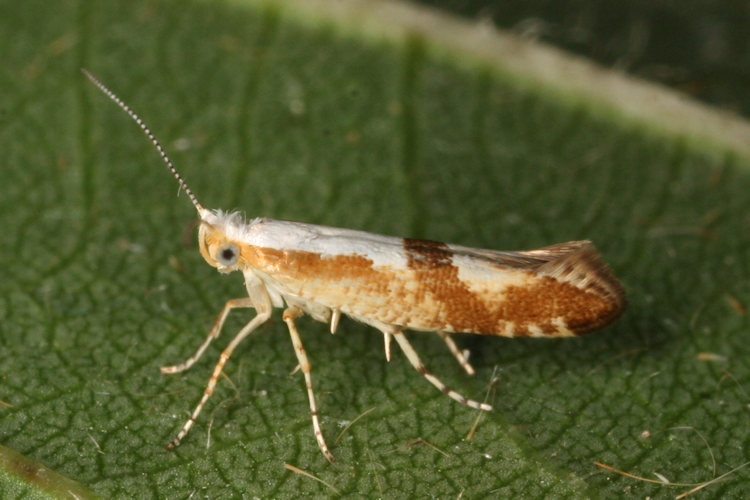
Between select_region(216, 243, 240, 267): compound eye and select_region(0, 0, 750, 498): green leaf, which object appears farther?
select_region(216, 243, 240, 267): compound eye

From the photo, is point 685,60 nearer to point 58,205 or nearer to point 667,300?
point 667,300

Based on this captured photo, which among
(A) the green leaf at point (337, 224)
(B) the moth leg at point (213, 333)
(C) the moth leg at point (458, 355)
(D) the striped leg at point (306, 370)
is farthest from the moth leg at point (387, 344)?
(B) the moth leg at point (213, 333)

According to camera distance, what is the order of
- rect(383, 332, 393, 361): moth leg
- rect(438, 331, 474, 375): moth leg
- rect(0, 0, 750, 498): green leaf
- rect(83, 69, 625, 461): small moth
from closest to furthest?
1. rect(0, 0, 750, 498): green leaf
2. rect(83, 69, 625, 461): small moth
3. rect(383, 332, 393, 361): moth leg
4. rect(438, 331, 474, 375): moth leg

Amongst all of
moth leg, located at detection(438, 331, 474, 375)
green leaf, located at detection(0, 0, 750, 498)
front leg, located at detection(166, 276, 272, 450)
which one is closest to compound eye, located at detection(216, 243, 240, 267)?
front leg, located at detection(166, 276, 272, 450)

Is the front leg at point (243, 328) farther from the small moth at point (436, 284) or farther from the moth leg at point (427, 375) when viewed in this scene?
the moth leg at point (427, 375)

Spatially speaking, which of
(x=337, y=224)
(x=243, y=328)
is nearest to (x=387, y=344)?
(x=243, y=328)

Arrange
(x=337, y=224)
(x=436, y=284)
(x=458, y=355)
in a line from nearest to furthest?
(x=436, y=284)
(x=458, y=355)
(x=337, y=224)

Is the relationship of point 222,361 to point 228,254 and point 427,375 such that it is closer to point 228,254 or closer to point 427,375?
point 228,254

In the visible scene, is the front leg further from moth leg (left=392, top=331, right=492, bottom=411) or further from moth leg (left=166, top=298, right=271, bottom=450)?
moth leg (left=392, top=331, right=492, bottom=411)
